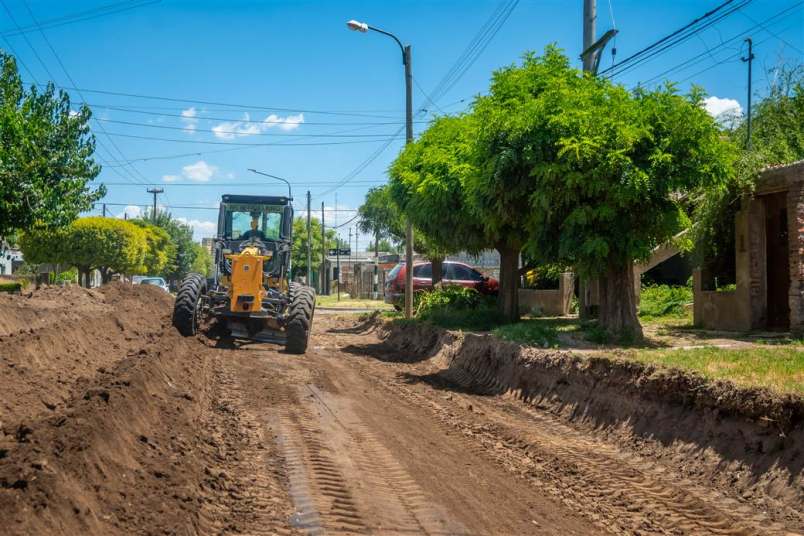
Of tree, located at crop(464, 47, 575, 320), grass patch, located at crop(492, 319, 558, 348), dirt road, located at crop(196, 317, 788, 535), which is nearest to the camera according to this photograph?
dirt road, located at crop(196, 317, 788, 535)

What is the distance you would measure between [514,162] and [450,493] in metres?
7.38

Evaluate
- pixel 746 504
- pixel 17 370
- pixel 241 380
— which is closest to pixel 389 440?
pixel 746 504

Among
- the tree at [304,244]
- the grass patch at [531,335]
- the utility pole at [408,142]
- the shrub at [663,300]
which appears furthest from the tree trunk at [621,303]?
the tree at [304,244]

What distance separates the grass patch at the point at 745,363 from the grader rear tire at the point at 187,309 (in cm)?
904

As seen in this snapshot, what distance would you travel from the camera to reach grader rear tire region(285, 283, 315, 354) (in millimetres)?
15359

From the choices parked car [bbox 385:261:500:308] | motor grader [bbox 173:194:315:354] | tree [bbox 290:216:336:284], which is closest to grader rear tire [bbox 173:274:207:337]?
motor grader [bbox 173:194:315:354]

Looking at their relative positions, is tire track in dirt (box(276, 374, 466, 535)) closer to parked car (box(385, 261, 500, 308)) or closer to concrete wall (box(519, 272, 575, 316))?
concrete wall (box(519, 272, 575, 316))

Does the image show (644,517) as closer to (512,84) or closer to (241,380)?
(241,380)

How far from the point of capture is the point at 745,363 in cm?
882

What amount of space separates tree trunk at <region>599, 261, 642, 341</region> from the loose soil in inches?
76.5

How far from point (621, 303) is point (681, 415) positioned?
502cm

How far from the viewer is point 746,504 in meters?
6.30

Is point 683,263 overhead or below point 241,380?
overhead

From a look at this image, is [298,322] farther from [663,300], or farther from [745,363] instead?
[663,300]
